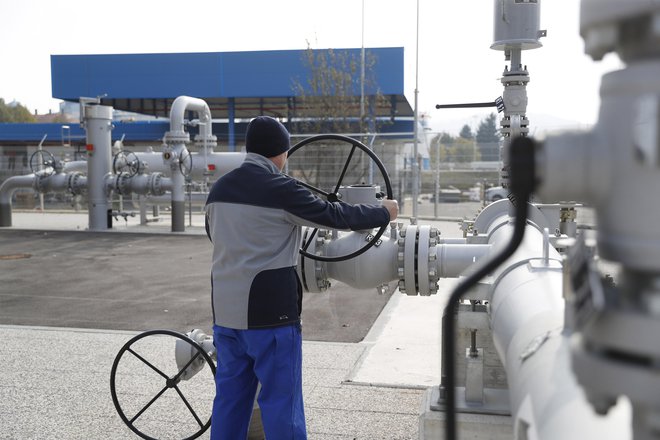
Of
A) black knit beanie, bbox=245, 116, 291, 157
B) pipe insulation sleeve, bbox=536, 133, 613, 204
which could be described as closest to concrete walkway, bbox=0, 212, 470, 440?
black knit beanie, bbox=245, 116, 291, 157

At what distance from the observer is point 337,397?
13.0 ft

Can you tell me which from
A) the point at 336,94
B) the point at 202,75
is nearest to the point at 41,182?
the point at 336,94

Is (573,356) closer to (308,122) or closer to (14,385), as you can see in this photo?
(14,385)

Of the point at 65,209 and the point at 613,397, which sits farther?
the point at 65,209

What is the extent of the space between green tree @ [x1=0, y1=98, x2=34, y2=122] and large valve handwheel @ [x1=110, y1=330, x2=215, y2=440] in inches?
2178

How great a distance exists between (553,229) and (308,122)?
15764 mm

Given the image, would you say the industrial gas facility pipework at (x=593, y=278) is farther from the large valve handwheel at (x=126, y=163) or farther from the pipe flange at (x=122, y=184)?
the large valve handwheel at (x=126, y=163)

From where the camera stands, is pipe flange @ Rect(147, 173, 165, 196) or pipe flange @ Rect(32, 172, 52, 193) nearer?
pipe flange @ Rect(147, 173, 165, 196)

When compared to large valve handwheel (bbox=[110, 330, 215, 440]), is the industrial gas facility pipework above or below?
above

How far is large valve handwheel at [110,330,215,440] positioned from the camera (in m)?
3.40

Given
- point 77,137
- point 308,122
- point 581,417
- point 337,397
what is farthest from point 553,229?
point 77,137

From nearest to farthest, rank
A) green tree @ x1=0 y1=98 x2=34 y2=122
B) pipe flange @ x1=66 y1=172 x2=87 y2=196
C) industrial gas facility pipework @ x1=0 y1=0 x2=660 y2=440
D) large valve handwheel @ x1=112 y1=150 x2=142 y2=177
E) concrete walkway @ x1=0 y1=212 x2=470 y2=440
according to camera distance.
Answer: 1. industrial gas facility pipework @ x1=0 y1=0 x2=660 y2=440
2. concrete walkway @ x1=0 y1=212 x2=470 y2=440
3. large valve handwheel @ x1=112 y1=150 x2=142 y2=177
4. pipe flange @ x1=66 y1=172 x2=87 y2=196
5. green tree @ x1=0 y1=98 x2=34 y2=122

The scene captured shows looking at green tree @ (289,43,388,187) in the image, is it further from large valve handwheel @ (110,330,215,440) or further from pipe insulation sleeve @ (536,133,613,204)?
pipe insulation sleeve @ (536,133,613,204)

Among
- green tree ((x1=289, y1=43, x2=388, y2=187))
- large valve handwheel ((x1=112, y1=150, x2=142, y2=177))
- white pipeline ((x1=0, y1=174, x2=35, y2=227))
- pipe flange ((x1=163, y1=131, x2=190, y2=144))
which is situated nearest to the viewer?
pipe flange ((x1=163, y1=131, x2=190, y2=144))
